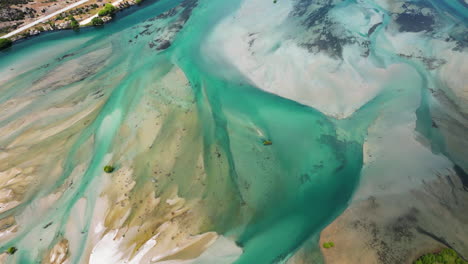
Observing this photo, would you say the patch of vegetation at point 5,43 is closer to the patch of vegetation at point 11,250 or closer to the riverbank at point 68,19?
the riverbank at point 68,19

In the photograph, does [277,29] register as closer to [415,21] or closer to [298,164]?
[415,21]

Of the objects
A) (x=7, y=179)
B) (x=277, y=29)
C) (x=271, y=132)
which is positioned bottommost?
(x=271, y=132)

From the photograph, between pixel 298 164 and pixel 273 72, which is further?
pixel 273 72

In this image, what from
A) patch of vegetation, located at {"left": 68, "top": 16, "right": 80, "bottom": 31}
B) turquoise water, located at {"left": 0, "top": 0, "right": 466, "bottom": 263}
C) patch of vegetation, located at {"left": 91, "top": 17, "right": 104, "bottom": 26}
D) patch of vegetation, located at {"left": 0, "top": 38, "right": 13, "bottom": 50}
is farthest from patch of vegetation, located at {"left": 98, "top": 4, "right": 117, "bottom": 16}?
patch of vegetation, located at {"left": 0, "top": 38, "right": 13, "bottom": 50}

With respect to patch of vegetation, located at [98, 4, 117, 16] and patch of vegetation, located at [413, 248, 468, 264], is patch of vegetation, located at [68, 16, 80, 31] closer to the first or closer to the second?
patch of vegetation, located at [98, 4, 117, 16]

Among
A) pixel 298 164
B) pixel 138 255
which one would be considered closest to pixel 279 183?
pixel 298 164

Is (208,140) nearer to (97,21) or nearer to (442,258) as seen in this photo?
(442,258)
